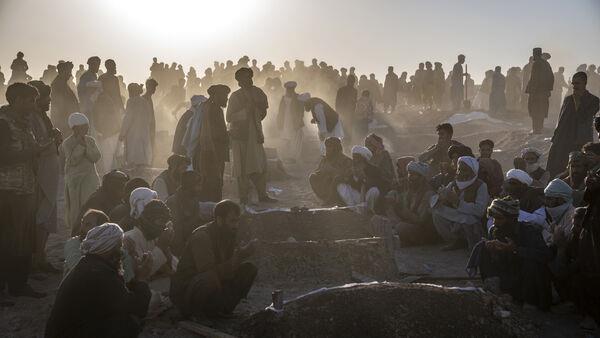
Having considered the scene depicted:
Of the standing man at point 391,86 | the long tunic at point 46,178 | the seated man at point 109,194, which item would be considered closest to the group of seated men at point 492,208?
the seated man at point 109,194

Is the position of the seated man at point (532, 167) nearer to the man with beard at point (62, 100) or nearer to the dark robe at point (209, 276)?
the dark robe at point (209, 276)

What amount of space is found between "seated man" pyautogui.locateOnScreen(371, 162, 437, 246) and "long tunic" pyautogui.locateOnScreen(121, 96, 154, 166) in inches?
223

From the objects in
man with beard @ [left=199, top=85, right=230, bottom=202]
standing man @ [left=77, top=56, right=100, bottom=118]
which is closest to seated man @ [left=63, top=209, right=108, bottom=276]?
man with beard @ [left=199, top=85, right=230, bottom=202]

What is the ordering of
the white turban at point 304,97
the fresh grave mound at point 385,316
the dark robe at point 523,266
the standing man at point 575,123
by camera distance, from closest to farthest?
1. the fresh grave mound at point 385,316
2. the dark robe at point 523,266
3. the standing man at point 575,123
4. the white turban at point 304,97

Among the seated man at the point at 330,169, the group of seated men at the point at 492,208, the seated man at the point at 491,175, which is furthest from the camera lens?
the seated man at the point at 330,169

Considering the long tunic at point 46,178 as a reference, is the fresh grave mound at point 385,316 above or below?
below

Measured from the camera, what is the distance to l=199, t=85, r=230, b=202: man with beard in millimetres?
8609

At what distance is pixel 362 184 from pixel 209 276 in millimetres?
4857

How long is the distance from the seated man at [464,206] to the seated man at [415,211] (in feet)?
1.11

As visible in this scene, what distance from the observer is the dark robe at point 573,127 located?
28.9ft

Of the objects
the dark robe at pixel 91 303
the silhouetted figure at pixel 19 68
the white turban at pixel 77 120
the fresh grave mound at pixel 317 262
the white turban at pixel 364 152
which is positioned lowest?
the fresh grave mound at pixel 317 262

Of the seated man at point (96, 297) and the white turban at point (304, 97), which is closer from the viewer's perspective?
the seated man at point (96, 297)

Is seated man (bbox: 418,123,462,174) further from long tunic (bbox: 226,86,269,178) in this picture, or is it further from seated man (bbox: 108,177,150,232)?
seated man (bbox: 108,177,150,232)

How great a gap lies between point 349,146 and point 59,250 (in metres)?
10.4
